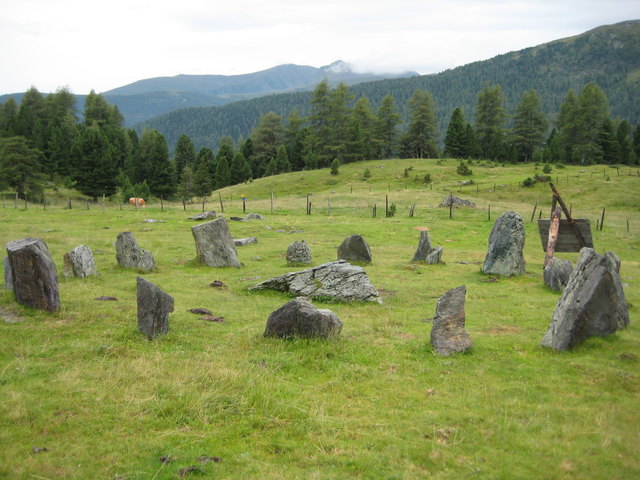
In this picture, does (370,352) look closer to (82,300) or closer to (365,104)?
(82,300)

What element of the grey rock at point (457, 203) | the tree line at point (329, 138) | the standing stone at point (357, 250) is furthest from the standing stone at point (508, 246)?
the tree line at point (329, 138)

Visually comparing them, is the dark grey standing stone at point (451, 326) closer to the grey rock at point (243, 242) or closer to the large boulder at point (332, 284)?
the large boulder at point (332, 284)

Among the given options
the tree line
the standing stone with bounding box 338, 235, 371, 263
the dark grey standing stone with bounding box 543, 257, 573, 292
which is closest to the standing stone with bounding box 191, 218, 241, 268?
the standing stone with bounding box 338, 235, 371, 263

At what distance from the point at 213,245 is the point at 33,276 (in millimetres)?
10224

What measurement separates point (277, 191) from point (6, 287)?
238ft

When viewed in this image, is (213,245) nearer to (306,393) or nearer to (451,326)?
(451,326)

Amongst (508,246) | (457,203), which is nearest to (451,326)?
(508,246)

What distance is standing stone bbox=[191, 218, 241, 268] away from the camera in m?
22.5

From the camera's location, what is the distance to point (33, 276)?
12766mm

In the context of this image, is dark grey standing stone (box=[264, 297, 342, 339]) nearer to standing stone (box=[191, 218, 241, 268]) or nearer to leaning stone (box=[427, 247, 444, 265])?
standing stone (box=[191, 218, 241, 268])

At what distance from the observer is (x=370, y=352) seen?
1105 cm

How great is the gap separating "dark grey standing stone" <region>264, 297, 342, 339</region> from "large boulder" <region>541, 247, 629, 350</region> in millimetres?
5242

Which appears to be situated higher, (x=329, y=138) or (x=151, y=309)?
(x=329, y=138)

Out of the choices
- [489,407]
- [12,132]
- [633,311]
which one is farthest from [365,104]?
[489,407]
